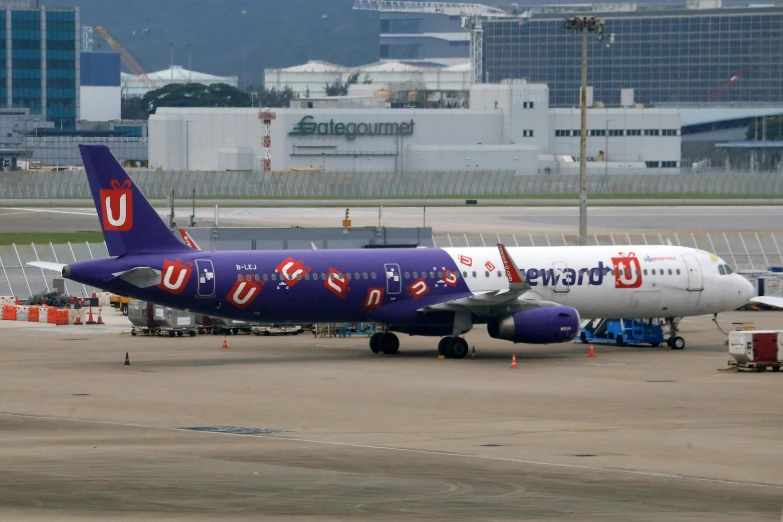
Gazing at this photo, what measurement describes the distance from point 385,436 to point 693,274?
2344cm

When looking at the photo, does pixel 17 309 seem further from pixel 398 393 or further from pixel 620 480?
pixel 620 480

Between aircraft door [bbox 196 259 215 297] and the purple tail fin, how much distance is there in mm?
1554

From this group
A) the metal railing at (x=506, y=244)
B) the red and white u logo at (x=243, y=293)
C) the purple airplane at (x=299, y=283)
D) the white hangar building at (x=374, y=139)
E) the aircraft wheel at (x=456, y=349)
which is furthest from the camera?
the white hangar building at (x=374, y=139)

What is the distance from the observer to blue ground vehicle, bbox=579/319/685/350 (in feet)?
168

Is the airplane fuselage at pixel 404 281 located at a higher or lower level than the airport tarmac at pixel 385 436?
higher

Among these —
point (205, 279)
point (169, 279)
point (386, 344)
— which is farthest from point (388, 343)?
point (169, 279)

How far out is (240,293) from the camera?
45375mm

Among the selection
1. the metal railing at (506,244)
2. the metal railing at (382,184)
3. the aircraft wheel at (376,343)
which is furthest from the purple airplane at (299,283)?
the metal railing at (382,184)

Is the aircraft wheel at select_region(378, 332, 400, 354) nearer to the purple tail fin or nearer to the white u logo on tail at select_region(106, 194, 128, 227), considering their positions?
the purple tail fin

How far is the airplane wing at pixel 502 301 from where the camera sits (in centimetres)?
4491

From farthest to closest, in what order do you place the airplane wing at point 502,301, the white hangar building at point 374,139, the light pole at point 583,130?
the white hangar building at point 374,139, the light pole at point 583,130, the airplane wing at point 502,301

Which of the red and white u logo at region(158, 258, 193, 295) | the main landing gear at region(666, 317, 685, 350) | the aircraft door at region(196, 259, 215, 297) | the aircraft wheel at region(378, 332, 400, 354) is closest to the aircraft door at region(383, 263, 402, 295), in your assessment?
the aircraft wheel at region(378, 332, 400, 354)

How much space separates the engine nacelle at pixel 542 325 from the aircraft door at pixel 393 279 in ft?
12.5

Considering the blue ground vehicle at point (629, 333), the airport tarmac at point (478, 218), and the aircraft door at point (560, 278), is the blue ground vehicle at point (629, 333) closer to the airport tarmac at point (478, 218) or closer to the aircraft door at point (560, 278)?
the aircraft door at point (560, 278)
